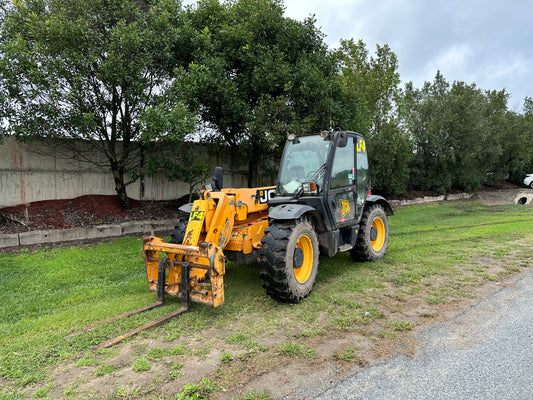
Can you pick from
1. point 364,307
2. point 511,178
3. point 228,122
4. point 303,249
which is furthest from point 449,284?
point 511,178

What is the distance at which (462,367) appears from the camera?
3186mm

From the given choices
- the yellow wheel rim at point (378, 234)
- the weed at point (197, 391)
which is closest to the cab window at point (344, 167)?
the yellow wheel rim at point (378, 234)

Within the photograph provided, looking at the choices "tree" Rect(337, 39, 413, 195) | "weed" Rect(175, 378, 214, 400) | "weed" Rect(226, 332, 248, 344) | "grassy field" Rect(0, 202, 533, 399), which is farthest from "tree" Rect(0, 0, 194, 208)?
"tree" Rect(337, 39, 413, 195)

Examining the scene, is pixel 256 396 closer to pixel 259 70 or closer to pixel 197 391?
pixel 197 391

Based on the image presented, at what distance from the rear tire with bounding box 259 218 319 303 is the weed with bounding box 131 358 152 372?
172 cm

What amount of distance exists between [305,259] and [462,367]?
7.79 feet

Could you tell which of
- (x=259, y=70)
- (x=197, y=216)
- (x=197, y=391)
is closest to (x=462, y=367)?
(x=197, y=391)

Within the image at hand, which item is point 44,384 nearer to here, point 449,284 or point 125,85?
point 449,284

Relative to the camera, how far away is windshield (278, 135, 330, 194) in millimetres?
5531

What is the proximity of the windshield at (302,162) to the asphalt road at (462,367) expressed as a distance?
2.68 meters

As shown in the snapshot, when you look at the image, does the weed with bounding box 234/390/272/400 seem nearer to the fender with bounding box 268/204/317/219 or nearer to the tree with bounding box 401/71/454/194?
the fender with bounding box 268/204/317/219

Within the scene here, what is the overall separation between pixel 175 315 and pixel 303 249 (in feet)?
6.51

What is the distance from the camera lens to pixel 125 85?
343 inches

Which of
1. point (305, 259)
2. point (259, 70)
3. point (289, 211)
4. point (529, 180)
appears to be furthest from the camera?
point (529, 180)
